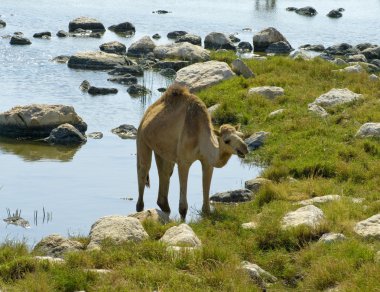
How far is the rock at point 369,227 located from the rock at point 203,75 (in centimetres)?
1438

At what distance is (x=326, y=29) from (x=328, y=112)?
36410 mm

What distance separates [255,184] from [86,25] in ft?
113

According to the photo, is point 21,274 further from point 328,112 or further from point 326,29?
point 326,29

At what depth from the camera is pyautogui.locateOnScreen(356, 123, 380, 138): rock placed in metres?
19.1

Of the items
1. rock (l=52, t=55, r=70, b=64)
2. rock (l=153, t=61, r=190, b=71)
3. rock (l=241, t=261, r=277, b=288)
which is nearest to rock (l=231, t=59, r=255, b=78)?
rock (l=153, t=61, r=190, b=71)

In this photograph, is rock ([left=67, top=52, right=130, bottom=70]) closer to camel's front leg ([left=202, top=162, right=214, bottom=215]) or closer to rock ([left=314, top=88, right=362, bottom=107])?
rock ([left=314, top=88, right=362, bottom=107])

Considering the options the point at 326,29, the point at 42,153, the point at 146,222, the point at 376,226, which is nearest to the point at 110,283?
the point at 146,222

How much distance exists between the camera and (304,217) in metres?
12.8

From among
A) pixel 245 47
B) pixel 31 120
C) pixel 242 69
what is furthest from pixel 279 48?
pixel 31 120

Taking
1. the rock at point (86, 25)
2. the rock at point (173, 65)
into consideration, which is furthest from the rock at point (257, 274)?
the rock at point (86, 25)

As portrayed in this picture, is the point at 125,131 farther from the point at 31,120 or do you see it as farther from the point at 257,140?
the point at 257,140

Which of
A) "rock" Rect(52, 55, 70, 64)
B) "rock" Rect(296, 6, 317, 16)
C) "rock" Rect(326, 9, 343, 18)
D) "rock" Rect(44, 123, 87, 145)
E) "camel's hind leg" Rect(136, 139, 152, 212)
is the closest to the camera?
"camel's hind leg" Rect(136, 139, 152, 212)

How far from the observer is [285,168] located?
1733 cm

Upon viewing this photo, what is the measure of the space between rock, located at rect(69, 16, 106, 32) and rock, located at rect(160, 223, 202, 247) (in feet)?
125
